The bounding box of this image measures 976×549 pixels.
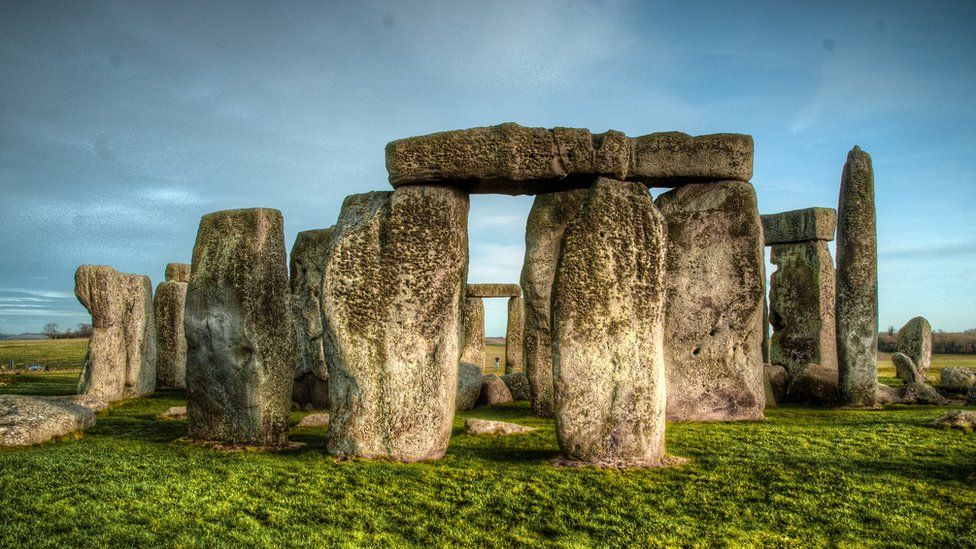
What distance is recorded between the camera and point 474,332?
62.3 feet

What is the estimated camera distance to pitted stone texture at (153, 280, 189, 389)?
49.6 feet

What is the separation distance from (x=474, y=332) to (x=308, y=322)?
764 cm

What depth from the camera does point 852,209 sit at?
11398 mm

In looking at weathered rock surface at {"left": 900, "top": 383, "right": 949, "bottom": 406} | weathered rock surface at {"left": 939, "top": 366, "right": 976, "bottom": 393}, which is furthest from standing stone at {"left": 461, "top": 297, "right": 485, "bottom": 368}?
weathered rock surface at {"left": 939, "top": 366, "right": 976, "bottom": 393}

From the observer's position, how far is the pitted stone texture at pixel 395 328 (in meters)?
6.78

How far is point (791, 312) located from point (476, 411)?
746 cm

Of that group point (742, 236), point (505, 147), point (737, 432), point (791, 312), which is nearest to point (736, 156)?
point (742, 236)

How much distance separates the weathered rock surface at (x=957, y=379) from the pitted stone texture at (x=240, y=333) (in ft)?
41.7

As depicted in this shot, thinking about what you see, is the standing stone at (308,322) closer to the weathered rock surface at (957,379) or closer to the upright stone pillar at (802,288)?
the upright stone pillar at (802,288)

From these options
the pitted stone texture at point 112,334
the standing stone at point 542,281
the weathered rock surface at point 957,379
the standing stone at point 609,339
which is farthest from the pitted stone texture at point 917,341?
the pitted stone texture at point 112,334

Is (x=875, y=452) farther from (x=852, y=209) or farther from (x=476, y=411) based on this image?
(x=476, y=411)

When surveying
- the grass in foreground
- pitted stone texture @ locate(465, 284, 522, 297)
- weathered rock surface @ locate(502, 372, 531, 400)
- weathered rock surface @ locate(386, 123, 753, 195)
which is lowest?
the grass in foreground

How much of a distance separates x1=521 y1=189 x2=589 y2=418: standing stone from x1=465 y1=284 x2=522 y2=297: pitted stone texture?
9.34 m

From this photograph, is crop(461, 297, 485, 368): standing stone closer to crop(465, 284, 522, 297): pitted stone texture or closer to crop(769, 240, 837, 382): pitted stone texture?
crop(465, 284, 522, 297): pitted stone texture
